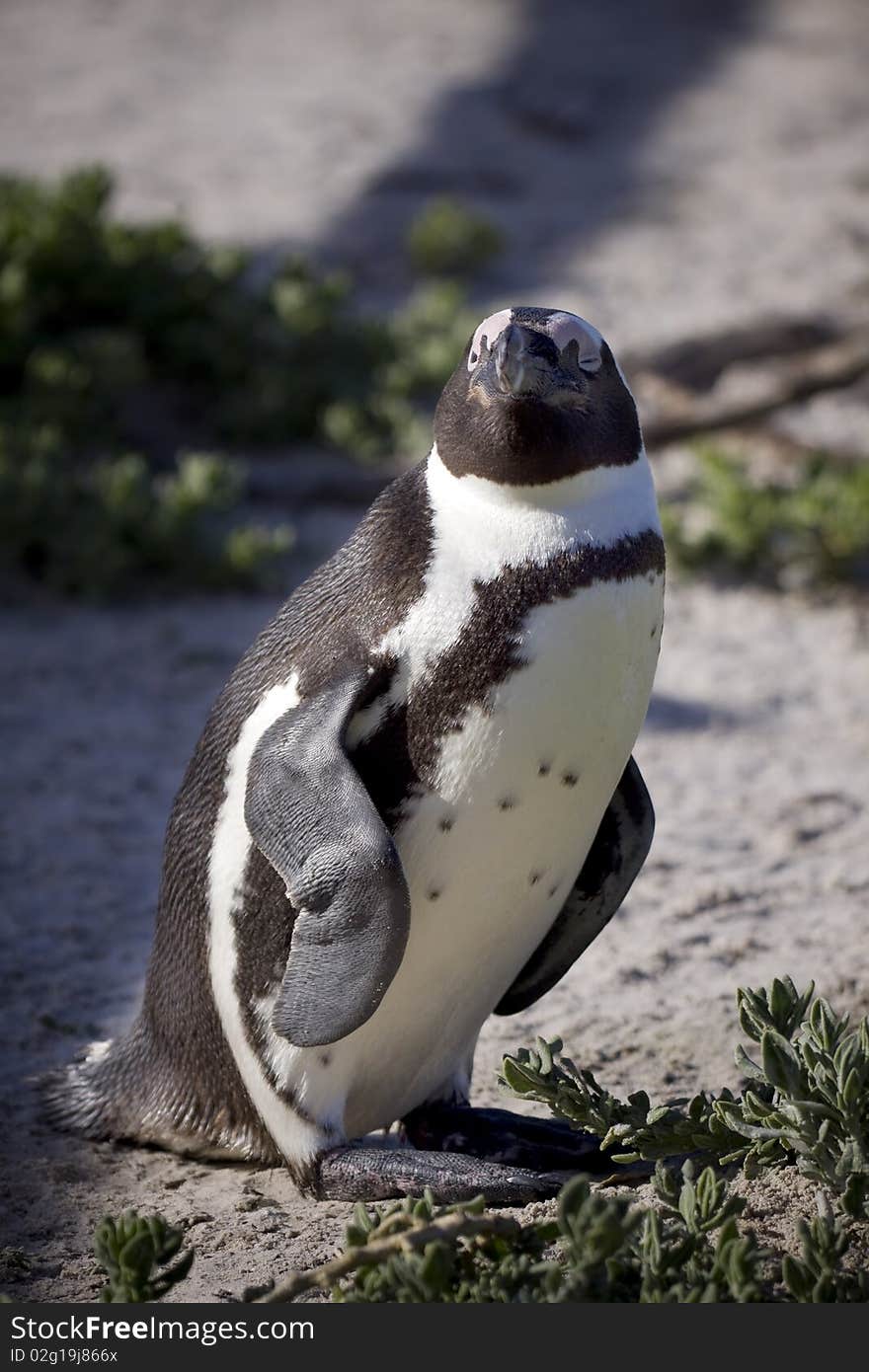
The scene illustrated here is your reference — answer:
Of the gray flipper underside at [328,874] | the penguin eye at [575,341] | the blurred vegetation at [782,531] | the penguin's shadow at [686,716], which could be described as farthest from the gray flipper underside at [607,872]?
the blurred vegetation at [782,531]

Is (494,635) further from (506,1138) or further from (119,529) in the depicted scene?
(119,529)

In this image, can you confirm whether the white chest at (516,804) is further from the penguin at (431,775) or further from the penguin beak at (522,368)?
the penguin beak at (522,368)

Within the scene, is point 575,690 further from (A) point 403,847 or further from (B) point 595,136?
(B) point 595,136

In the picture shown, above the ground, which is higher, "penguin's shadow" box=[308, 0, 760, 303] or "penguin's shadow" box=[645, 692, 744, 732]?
"penguin's shadow" box=[308, 0, 760, 303]

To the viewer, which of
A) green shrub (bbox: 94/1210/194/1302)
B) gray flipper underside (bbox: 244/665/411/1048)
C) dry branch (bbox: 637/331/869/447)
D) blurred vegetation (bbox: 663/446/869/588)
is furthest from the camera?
dry branch (bbox: 637/331/869/447)

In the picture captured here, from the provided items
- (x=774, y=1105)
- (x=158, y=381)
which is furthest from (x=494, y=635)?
(x=158, y=381)

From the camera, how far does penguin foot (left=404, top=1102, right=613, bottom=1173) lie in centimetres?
234

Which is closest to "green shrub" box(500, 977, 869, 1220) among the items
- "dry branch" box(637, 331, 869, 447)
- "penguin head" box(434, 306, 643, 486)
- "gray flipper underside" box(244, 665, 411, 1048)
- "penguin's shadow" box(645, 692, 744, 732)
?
"gray flipper underside" box(244, 665, 411, 1048)

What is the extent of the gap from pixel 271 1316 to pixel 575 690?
2.82 feet

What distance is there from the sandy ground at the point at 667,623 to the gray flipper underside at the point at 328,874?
0.38 meters

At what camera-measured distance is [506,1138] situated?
93.7 inches

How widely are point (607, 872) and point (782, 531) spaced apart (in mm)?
3243

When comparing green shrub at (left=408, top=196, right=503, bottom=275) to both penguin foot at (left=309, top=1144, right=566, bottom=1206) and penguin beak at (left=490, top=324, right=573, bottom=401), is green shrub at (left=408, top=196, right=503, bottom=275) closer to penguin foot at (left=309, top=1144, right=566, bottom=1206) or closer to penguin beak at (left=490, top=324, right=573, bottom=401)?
penguin beak at (left=490, top=324, right=573, bottom=401)

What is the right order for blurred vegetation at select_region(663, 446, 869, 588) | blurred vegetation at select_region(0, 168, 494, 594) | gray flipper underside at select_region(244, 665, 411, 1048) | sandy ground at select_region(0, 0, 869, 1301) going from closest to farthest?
gray flipper underside at select_region(244, 665, 411, 1048)
sandy ground at select_region(0, 0, 869, 1301)
blurred vegetation at select_region(663, 446, 869, 588)
blurred vegetation at select_region(0, 168, 494, 594)
